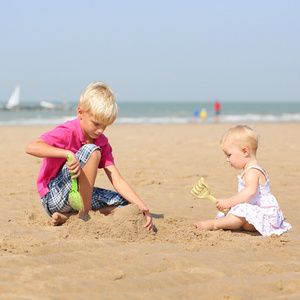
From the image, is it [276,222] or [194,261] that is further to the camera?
[276,222]

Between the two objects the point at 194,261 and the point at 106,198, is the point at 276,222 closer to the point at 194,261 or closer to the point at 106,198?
the point at 194,261

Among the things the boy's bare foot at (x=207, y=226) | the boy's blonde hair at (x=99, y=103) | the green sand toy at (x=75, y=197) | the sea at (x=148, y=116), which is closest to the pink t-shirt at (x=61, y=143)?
the boy's blonde hair at (x=99, y=103)

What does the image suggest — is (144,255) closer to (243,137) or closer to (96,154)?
(96,154)

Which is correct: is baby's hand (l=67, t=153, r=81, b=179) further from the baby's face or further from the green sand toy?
the baby's face

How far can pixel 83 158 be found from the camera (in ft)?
11.2

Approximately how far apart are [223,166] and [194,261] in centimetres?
465

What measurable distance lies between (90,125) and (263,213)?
1.57m

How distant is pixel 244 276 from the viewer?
2.55 m

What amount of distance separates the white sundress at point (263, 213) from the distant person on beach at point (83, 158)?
31.1 inches

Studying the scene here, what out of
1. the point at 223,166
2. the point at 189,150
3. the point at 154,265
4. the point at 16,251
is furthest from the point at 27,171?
the point at 154,265

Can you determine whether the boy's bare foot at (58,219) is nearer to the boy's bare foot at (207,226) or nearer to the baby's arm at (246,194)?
the boy's bare foot at (207,226)

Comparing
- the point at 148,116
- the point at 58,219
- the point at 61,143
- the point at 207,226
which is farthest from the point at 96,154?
the point at 148,116

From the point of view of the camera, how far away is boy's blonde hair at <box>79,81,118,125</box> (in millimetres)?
3465

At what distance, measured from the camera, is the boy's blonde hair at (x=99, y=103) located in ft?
11.4
